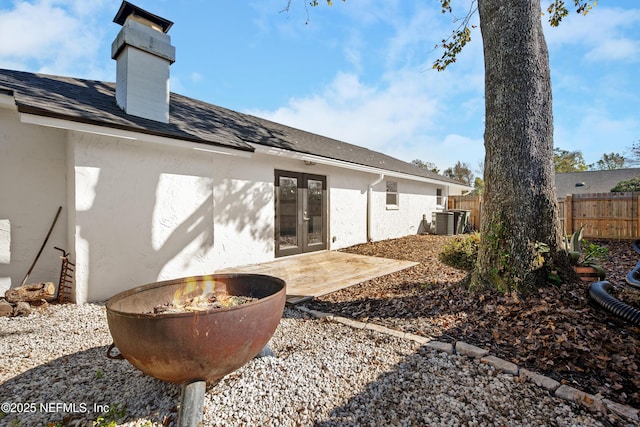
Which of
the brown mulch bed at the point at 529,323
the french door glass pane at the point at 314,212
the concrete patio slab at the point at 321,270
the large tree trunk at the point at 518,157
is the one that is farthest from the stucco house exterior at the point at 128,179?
the large tree trunk at the point at 518,157

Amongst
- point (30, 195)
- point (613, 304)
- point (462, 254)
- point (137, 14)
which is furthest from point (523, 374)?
point (137, 14)

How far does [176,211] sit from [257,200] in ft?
6.74

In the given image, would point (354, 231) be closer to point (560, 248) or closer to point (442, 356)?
point (560, 248)

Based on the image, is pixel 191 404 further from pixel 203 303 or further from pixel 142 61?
pixel 142 61

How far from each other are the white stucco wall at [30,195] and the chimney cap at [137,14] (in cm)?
236

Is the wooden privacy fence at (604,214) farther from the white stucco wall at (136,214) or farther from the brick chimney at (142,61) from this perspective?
the brick chimney at (142,61)

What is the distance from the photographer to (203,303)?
2248 mm

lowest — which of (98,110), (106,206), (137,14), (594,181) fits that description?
(106,206)

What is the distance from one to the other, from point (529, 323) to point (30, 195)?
6.72 metres

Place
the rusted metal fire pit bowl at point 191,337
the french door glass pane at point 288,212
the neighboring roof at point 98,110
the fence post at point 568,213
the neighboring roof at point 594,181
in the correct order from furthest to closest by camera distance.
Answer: the neighboring roof at point 594,181, the fence post at point 568,213, the french door glass pane at point 288,212, the neighboring roof at point 98,110, the rusted metal fire pit bowl at point 191,337

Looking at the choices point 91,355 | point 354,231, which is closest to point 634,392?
point 91,355

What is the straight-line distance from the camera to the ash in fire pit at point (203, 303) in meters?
2.08

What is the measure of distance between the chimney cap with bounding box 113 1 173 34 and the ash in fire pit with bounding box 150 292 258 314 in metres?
5.32

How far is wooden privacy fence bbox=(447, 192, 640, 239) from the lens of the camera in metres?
8.37
